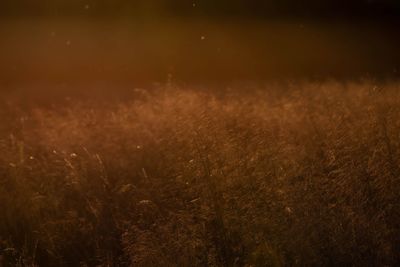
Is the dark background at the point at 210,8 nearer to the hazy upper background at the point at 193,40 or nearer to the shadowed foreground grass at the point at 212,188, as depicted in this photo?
the hazy upper background at the point at 193,40

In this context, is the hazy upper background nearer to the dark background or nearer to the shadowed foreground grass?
the dark background

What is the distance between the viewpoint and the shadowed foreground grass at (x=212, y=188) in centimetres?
412

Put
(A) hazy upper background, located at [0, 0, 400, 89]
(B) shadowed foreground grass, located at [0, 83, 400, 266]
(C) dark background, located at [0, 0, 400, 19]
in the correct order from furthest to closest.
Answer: (C) dark background, located at [0, 0, 400, 19] < (A) hazy upper background, located at [0, 0, 400, 89] < (B) shadowed foreground grass, located at [0, 83, 400, 266]

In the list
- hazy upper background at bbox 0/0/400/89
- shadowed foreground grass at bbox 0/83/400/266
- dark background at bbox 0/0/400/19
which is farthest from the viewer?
dark background at bbox 0/0/400/19

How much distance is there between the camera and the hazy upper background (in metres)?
11.4

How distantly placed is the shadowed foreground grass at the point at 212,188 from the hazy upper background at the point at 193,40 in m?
4.06

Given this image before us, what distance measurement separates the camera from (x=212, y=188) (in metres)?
4.78

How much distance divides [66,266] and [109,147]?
69.8 inches

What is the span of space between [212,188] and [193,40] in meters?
8.71

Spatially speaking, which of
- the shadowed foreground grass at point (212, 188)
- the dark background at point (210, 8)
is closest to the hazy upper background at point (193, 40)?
the dark background at point (210, 8)

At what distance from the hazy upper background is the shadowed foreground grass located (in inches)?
160

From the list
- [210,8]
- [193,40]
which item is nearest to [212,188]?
[193,40]

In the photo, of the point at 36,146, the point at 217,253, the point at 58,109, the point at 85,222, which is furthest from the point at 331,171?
the point at 58,109

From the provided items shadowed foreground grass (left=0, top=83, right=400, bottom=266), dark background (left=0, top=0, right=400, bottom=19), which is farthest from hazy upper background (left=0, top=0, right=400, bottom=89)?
shadowed foreground grass (left=0, top=83, right=400, bottom=266)
